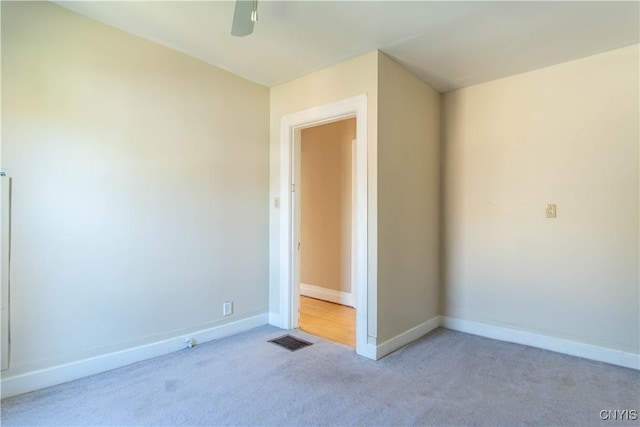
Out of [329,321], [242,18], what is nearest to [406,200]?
[329,321]

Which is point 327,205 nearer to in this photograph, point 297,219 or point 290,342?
point 297,219

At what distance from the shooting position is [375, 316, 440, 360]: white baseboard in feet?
9.32

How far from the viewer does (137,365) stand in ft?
8.58

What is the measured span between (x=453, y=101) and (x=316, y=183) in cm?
208

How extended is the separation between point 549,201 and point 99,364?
3865 mm

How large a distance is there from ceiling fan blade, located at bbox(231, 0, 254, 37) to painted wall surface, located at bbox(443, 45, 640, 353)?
8.26 feet

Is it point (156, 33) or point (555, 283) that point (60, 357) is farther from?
point (555, 283)

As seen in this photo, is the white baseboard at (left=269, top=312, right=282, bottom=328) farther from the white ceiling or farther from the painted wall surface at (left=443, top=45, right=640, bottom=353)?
the white ceiling

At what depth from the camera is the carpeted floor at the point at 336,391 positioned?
1988mm

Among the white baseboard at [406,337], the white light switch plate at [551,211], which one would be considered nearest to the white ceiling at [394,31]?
the white light switch plate at [551,211]

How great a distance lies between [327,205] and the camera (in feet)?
→ 15.8

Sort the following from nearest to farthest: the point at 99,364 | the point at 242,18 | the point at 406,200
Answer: the point at 242,18
the point at 99,364
the point at 406,200

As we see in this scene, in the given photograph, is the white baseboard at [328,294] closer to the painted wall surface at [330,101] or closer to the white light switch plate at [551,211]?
the painted wall surface at [330,101]

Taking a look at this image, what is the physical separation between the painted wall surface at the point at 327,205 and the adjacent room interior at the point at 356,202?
0.99 meters
